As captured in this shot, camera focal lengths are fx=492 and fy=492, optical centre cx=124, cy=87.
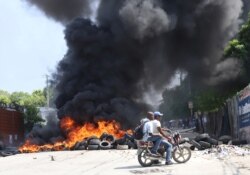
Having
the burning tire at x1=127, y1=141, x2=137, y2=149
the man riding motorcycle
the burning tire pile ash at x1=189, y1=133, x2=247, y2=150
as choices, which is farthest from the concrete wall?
the man riding motorcycle

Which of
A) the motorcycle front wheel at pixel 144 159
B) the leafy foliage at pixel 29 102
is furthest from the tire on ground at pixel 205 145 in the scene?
the leafy foliage at pixel 29 102

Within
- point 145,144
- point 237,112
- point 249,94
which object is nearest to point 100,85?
point 237,112

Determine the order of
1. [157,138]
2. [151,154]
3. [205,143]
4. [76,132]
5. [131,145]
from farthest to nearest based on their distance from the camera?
[76,132], [131,145], [205,143], [157,138], [151,154]

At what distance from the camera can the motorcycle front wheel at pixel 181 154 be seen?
15.1 meters

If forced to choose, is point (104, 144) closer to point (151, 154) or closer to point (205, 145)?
point (205, 145)

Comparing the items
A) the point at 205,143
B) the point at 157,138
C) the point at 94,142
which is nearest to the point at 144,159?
the point at 157,138

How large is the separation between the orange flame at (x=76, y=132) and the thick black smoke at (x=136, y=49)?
3.05 feet

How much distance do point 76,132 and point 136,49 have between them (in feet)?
23.6

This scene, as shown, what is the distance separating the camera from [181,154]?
49.8ft

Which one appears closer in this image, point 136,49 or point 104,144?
point 104,144

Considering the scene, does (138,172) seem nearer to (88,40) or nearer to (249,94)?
(249,94)

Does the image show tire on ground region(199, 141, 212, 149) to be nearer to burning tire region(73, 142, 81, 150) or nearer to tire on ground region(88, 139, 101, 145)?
tire on ground region(88, 139, 101, 145)

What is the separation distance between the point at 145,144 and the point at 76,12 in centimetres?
2371

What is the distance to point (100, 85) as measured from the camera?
3350 cm
